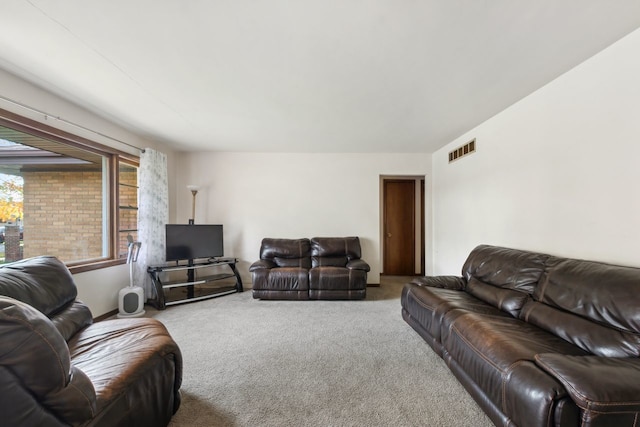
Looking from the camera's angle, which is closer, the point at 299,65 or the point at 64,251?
the point at 299,65

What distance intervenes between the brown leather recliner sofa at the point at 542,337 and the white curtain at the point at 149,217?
11.9 ft

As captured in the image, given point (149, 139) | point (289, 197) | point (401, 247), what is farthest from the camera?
point (401, 247)

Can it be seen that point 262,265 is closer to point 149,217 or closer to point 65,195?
point 149,217

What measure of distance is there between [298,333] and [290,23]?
2.74 metres

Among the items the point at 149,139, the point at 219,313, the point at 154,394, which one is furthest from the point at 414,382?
the point at 149,139

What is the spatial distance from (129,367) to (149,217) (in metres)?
2.92

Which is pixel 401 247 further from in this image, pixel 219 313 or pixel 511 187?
pixel 219 313

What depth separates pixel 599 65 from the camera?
1857mm

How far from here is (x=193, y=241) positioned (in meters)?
3.92

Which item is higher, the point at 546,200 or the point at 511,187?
the point at 511,187

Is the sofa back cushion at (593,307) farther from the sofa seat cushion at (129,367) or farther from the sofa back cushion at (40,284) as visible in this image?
the sofa back cushion at (40,284)

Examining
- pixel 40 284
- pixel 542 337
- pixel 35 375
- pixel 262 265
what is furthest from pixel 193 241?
pixel 542 337

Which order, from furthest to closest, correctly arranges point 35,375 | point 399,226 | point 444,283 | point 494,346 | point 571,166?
point 399,226 < point 444,283 < point 571,166 < point 494,346 < point 35,375

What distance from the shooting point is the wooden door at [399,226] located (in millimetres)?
5488
